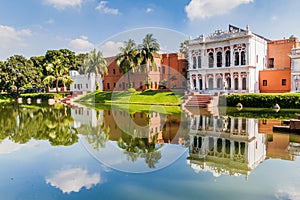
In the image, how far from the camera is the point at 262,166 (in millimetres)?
6926

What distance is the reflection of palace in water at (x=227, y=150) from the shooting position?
6962 millimetres

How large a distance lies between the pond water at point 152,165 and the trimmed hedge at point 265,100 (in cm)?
1251

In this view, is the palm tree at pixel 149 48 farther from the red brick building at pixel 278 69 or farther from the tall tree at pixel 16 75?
the tall tree at pixel 16 75

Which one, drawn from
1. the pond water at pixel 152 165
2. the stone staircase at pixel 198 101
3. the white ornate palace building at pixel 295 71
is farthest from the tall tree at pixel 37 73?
the white ornate palace building at pixel 295 71

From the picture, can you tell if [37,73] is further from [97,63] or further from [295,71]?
[295,71]

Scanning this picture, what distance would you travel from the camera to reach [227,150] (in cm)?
850

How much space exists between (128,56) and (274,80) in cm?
1948

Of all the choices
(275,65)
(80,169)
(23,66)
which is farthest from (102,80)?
(80,169)

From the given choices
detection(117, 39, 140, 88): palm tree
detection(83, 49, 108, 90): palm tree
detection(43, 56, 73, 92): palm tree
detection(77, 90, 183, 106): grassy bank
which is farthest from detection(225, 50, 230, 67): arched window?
detection(43, 56, 73, 92): palm tree

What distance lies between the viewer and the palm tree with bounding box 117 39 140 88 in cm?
3619

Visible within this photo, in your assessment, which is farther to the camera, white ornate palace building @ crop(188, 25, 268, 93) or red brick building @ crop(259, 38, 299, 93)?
white ornate palace building @ crop(188, 25, 268, 93)

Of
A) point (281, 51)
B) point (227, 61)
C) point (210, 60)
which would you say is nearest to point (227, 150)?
point (227, 61)

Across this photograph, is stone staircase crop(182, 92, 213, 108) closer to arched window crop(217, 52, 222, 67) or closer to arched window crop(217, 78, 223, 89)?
arched window crop(217, 78, 223, 89)

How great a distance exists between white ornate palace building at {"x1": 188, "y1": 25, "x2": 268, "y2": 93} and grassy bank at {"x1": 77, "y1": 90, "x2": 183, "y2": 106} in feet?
16.4
